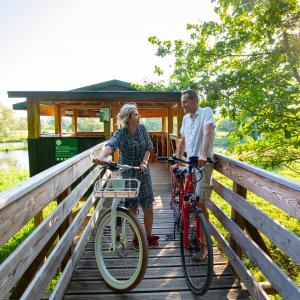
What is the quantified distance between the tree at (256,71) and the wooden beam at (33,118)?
450 centimetres

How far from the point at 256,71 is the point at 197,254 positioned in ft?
16.0

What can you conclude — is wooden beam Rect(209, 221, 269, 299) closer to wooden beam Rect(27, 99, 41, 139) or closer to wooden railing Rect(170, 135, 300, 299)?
wooden railing Rect(170, 135, 300, 299)

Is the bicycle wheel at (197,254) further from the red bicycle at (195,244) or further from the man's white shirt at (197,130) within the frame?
the man's white shirt at (197,130)

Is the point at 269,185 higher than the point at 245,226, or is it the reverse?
the point at 269,185

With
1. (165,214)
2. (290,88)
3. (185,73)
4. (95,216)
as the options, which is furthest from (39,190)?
(185,73)

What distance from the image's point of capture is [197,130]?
3.09m

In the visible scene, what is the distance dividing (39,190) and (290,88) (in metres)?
4.83

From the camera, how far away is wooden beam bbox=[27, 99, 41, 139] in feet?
26.6

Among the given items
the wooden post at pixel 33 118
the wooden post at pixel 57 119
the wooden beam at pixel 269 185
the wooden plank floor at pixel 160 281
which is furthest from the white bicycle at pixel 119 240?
the wooden post at pixel 57 119

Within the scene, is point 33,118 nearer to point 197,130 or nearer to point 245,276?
point 197,130

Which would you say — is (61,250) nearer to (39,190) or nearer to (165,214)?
(39,190)

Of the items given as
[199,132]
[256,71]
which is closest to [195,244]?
[199,132]

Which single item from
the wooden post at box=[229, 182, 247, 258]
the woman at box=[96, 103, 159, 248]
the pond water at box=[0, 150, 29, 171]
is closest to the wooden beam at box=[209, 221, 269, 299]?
the wooden post at box=[229, 182, 247, 258]

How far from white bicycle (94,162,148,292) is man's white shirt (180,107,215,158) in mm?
838
